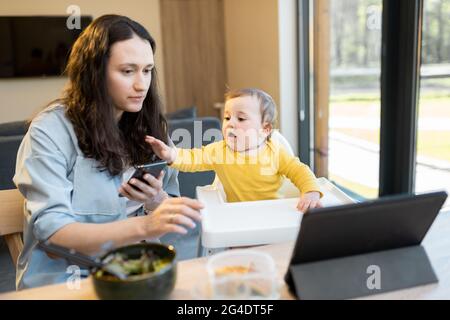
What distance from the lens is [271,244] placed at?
36.4 inches

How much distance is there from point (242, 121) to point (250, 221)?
407 mm

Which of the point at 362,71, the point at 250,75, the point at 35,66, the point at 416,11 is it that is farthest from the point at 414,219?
the point at 35,66

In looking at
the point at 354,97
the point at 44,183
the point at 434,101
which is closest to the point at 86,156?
the point at 44,183

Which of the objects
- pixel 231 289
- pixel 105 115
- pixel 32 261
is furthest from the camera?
pixel 105 115

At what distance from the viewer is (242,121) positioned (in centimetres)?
128

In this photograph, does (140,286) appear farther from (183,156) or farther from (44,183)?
(183,156)

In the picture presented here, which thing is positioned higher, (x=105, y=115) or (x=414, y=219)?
(x=105, y=115)

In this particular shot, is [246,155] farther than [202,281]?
Yes

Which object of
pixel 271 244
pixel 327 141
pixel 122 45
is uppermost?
pixel 122 45

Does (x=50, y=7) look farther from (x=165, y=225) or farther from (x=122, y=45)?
(x=165, y=225)

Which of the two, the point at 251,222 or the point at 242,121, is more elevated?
the point at 242,121

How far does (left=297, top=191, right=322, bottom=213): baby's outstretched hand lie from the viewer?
3.38 feet

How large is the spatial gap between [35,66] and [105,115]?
3853mm

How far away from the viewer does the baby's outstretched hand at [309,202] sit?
3.38 ft
